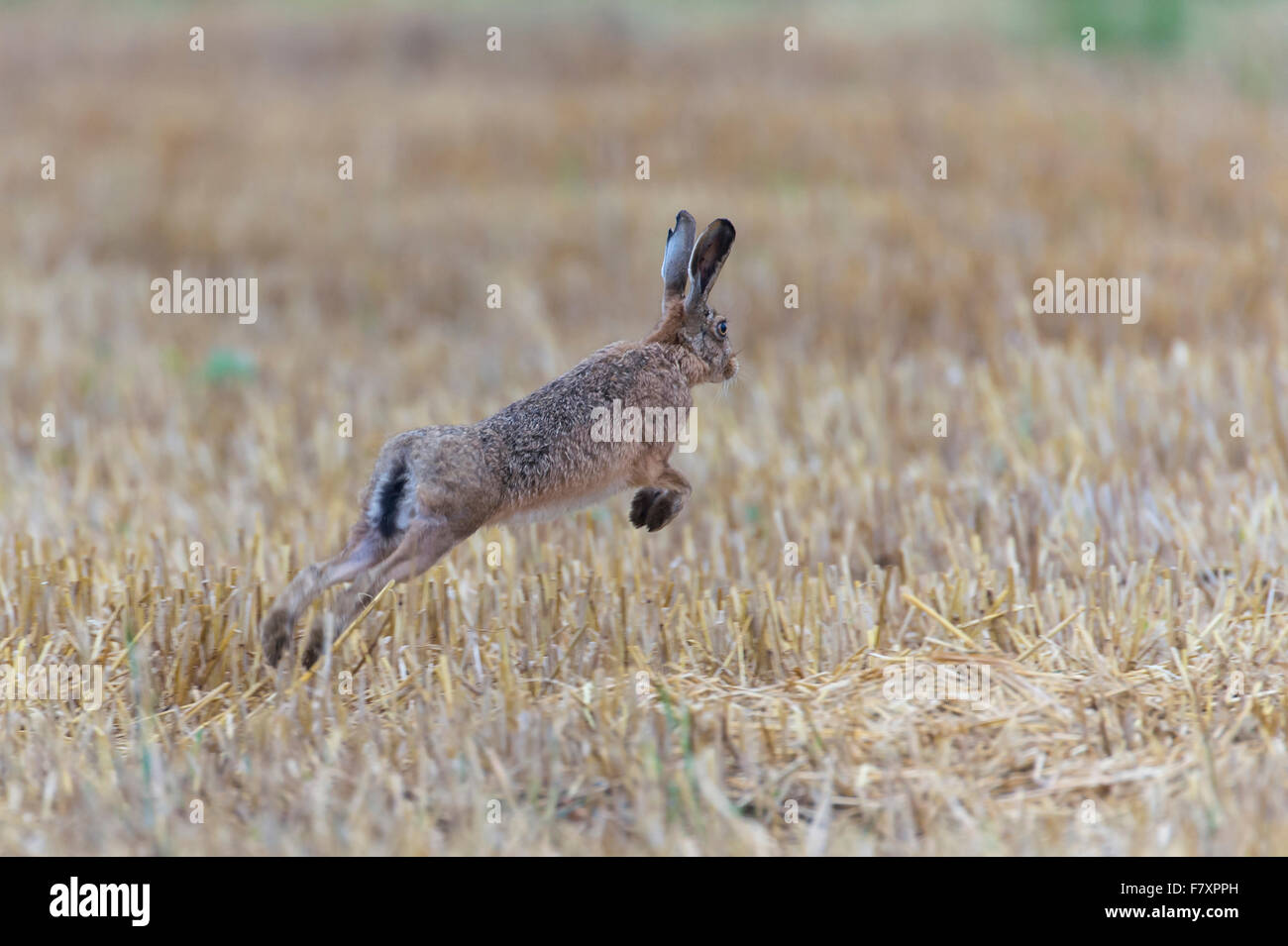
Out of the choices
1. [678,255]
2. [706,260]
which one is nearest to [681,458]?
[678,255]

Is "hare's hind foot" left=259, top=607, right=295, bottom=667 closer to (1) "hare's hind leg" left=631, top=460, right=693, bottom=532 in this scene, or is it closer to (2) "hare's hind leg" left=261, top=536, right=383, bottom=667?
(2) "hare's hind leg" left=261, top=536, right=383, bottom=667

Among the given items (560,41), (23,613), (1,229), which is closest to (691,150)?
(560,41)

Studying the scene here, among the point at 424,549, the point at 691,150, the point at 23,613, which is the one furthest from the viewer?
the point at 691,150

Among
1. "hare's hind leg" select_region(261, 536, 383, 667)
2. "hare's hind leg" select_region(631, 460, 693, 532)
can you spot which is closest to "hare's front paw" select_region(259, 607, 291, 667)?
"hare's hind leg" select_region(261, 536, 383, 667)

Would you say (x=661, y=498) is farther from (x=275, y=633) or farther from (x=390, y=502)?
(x=275, y=633)

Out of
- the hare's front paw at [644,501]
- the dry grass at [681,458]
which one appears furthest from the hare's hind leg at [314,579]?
the hare's front paw at [644,501]

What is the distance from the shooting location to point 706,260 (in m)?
4.52

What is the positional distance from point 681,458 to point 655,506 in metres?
3.02

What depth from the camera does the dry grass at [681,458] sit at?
385 centimetres

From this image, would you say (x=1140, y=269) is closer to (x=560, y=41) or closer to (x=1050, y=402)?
(x=1050, y=402)

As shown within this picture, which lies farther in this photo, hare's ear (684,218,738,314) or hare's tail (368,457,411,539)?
hare's ear (684,218,738,314)

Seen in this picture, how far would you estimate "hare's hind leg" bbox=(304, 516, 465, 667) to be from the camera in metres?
4.06

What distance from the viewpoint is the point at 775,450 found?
292 inches
